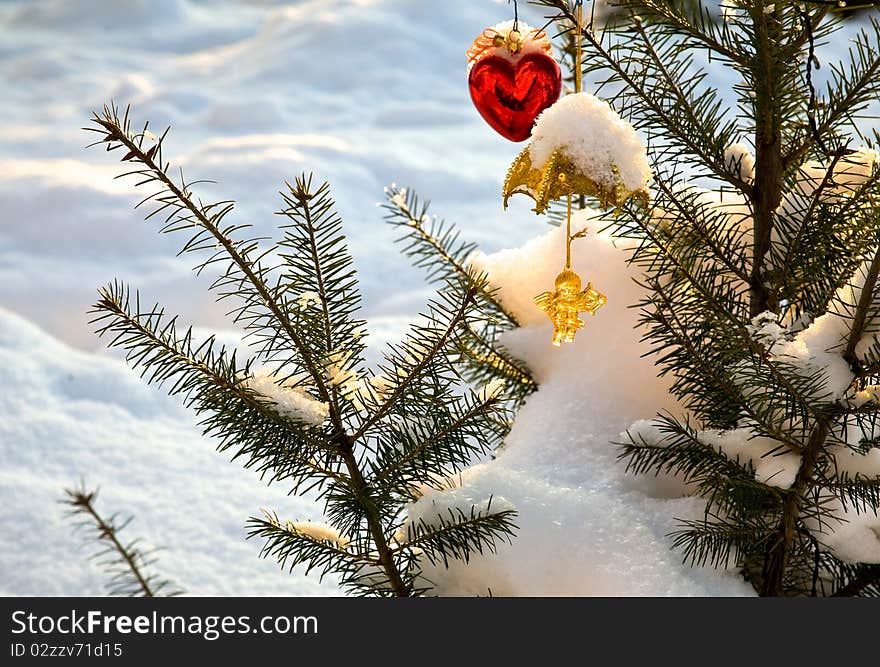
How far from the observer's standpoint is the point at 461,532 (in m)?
0.40

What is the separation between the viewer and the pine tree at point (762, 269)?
37 cm

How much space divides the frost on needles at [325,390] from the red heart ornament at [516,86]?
126mm

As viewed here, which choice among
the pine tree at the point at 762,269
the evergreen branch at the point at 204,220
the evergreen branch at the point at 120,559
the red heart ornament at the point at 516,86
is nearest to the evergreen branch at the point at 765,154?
the pine tree at the point at 762,269

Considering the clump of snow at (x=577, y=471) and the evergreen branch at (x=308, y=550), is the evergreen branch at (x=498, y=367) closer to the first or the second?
the clump of snow at (x=577, y=471)

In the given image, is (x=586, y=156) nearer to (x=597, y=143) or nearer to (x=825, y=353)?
(x=597, y=143)

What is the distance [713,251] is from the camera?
17.0 inches

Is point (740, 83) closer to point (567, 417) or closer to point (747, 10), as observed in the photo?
point (747, 10)

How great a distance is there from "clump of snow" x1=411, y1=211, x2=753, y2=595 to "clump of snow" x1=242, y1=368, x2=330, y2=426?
0.07m

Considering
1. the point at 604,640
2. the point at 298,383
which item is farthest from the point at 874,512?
the point at 298,383

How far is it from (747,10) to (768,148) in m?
0.07

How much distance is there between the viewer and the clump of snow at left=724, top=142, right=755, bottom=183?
0.45m

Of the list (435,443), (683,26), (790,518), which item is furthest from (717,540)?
(683,26)

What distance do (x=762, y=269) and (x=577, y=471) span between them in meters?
0.14

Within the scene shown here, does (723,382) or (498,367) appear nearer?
(723,382)
